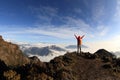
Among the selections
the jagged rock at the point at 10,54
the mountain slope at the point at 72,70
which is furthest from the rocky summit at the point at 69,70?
the jagged rock at the point at 10,54

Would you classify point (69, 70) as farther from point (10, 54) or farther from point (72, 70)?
point (10, 54)

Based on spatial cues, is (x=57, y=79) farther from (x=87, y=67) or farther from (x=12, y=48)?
(x=12, y=48)

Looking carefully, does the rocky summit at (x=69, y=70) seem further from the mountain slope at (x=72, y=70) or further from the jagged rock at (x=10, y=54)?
the jagged rock at (x=10, y=54)

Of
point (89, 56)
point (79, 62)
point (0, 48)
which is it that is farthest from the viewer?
point (0, 48)

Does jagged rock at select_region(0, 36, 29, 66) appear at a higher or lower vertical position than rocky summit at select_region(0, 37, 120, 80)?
higher

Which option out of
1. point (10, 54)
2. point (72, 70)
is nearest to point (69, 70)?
point (72, 70)

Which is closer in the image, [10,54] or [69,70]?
[69,70]

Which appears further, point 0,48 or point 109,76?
point 0,48

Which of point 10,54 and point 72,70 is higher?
point 10,54

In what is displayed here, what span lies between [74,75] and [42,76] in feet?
29.3

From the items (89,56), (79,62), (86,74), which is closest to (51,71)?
(86,74)

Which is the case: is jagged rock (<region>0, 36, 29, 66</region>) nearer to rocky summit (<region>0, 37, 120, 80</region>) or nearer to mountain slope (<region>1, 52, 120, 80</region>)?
rocky summit (<region>0, 37, 120, 80</region>)

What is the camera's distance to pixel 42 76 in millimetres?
42000

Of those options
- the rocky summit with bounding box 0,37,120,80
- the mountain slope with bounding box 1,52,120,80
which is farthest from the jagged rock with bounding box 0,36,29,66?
the mountain slope with bounding box 1,52,120,80
